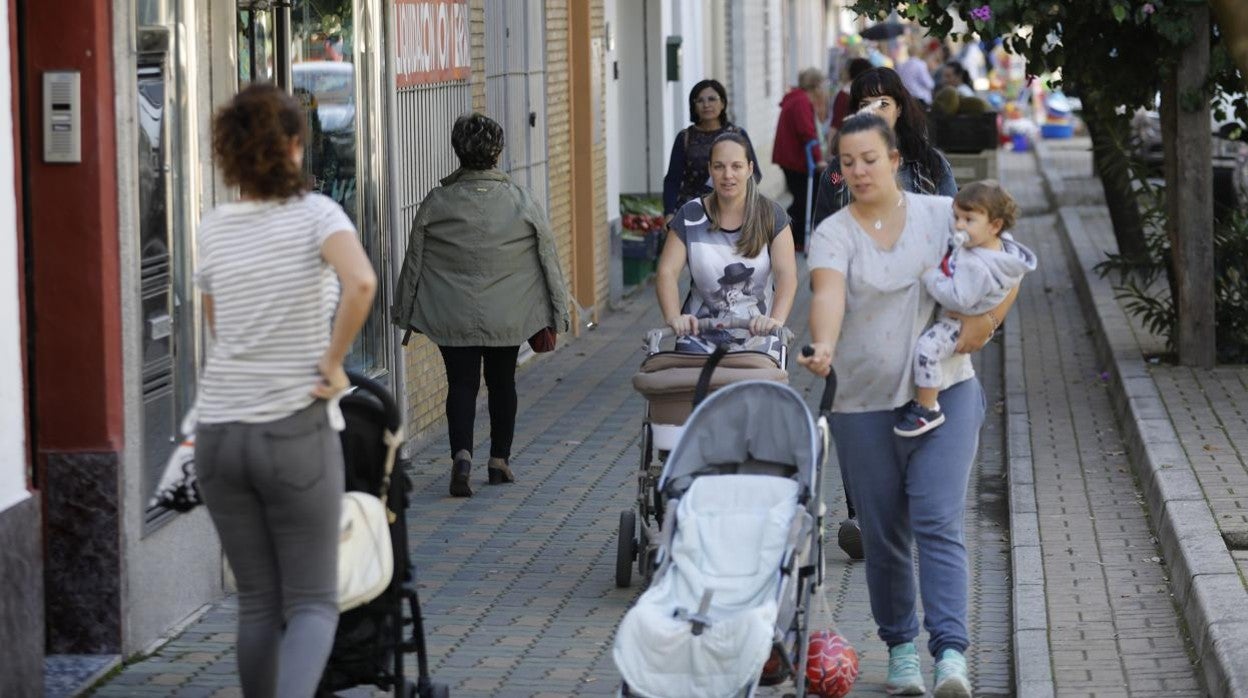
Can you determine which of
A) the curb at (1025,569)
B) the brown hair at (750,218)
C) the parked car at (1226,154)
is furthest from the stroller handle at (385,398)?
the parked car at (1226,154)

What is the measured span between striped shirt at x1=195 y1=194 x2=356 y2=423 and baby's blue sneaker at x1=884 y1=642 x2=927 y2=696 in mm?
2153

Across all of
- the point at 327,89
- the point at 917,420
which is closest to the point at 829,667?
the point at 917,420

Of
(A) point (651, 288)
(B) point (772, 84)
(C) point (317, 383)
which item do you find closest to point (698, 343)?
(C) point (317, 383)

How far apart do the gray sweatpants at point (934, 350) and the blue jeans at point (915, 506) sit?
15 cm

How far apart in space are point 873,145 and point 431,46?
5652 mm

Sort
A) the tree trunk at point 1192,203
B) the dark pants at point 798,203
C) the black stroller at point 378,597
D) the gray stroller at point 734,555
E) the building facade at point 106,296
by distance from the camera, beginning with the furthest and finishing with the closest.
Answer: the dark pants at point 798,203 → the tree trunk at point 1192,203 → the building facade at point 106,296 → the black stroller at point 378,597 → the gray stroller at point 734,555

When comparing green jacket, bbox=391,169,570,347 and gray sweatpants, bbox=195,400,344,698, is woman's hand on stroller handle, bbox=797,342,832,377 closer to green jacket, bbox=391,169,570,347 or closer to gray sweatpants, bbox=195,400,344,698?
gray sweatpants, bbox=195,400,344,698

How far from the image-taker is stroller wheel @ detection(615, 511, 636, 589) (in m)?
7.61

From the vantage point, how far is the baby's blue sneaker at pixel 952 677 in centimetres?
600

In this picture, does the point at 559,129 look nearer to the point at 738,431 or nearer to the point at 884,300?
the point at 884,300

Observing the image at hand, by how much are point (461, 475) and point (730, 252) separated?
2335 millimetres

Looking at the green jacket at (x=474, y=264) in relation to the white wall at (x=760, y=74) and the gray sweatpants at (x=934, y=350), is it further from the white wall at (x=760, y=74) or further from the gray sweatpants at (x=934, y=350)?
the white wall at (x=760, y=74)

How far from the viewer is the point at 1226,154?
830 inches

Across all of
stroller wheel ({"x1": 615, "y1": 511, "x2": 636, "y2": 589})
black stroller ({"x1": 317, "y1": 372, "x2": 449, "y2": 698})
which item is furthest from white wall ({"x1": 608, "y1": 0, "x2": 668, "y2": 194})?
black stroller ({"x1": 317, "y1": 372, "x2": 449, "y2": 698})
